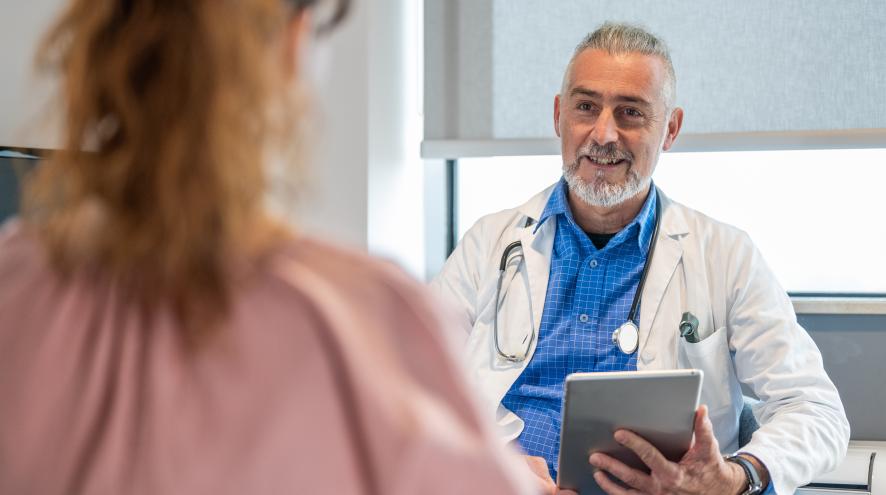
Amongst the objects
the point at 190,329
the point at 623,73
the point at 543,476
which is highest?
the point at 623,73

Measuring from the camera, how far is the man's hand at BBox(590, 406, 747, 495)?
5.03ft

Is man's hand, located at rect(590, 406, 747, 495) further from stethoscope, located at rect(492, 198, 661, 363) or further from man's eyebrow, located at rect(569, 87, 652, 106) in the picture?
man's eyebrow, located at rect(569, 87, 652, 106)

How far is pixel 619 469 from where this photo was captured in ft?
5.08

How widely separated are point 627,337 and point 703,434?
0.38 m

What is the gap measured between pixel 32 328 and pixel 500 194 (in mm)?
2360

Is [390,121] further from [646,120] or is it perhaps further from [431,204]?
[646,120]

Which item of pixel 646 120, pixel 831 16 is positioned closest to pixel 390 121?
pixel 646 120

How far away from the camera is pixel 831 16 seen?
8.43 ft

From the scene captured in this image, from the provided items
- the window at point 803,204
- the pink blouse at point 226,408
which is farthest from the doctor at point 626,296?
the pink blouse at point 226,408

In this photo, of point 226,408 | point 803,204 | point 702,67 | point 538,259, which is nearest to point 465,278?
point 538,259

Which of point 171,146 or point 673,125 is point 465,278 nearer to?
point 673,125

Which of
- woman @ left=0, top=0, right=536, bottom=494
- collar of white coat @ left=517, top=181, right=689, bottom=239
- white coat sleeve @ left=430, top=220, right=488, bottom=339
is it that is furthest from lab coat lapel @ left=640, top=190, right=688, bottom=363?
woman @ left=0, top=0, right=536, bottom=494

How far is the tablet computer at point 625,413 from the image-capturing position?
1.42 meters

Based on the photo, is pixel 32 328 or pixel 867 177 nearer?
pixel 32 328
